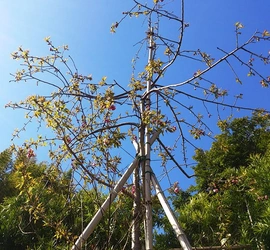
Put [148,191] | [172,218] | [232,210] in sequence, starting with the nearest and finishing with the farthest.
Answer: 1. [172,218]
2. [148,191]
3. [232,210]

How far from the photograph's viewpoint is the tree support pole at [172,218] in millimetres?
1436

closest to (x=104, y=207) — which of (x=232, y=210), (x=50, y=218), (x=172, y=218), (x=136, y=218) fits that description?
(x=136, y=218)

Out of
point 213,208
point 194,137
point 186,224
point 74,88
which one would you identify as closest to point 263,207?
point 213,208

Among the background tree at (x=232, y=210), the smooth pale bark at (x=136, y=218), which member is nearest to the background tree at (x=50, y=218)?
the smooth pale bark at (x=136, y=218)

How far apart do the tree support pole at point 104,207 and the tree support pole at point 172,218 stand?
0.13m

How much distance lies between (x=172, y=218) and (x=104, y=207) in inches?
12.8

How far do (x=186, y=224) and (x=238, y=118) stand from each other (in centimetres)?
324

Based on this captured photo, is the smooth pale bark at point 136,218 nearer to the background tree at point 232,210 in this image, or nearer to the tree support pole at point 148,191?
the tree support pole at point 148,191

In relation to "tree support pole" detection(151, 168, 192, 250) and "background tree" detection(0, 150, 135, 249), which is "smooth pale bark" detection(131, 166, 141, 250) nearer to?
"tree support pole" detection(151, 168, 192, 250)

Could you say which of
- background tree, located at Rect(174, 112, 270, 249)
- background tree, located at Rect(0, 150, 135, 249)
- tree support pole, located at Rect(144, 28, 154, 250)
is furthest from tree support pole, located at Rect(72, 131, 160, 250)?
background tree, located at Rect(174, 112, 270, 249)

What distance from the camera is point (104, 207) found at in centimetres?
160

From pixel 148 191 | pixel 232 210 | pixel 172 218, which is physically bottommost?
pixel 172 218

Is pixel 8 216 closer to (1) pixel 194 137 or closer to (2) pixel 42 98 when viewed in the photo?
(2) pixel 42 98

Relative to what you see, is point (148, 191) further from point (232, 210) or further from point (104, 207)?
point (232, 210)
